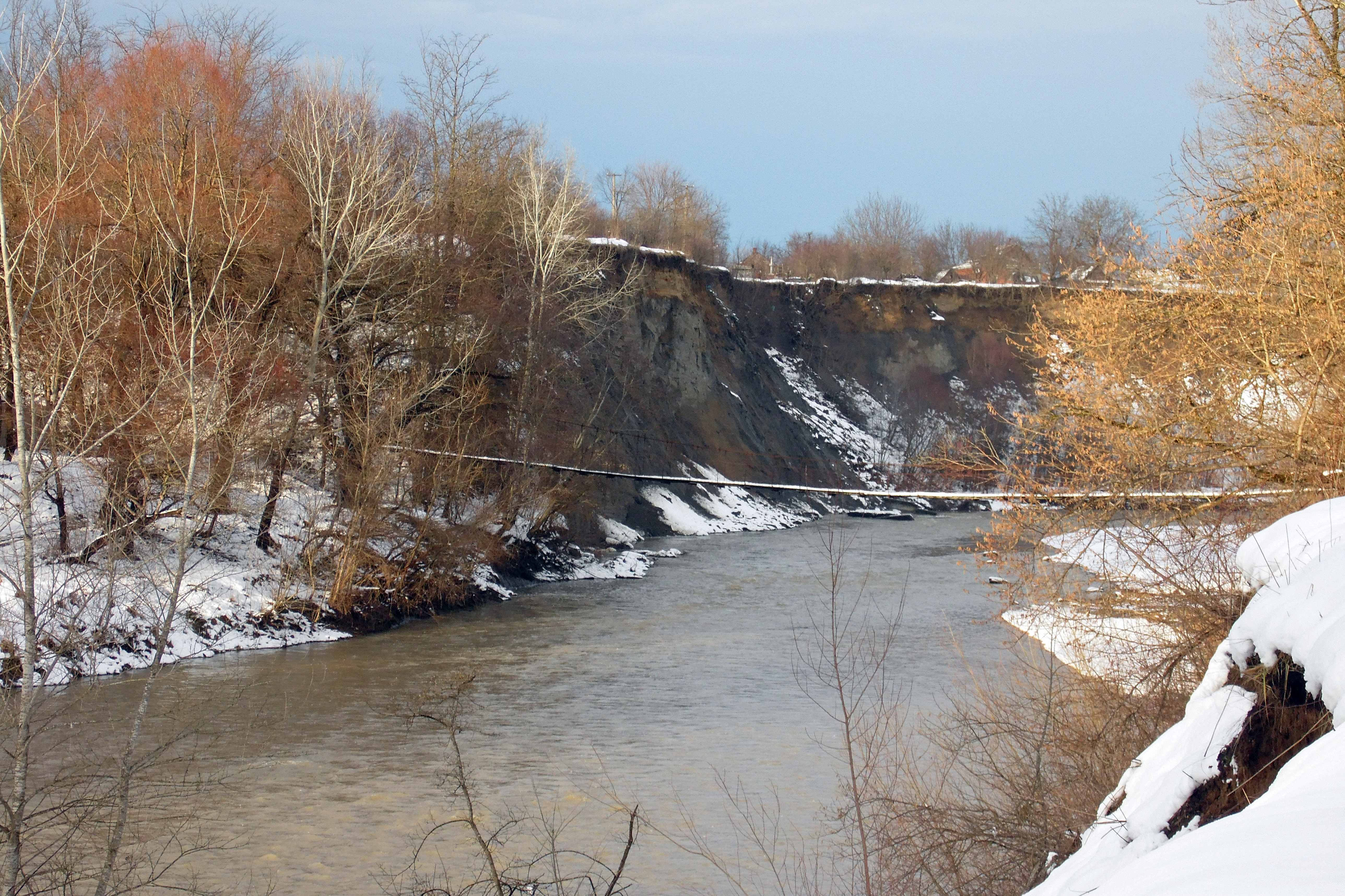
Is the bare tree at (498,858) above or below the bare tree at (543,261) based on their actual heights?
below

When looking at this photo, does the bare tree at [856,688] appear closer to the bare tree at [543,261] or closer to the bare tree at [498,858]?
the bare tree at [498,858]

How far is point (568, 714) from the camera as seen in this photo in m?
14.7

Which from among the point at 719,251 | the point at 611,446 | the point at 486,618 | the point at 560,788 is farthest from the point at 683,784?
the point at 719,251

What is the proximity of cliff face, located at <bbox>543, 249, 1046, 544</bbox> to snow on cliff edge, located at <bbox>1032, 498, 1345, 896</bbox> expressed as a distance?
73.9ft

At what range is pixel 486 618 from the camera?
22422 millimetres

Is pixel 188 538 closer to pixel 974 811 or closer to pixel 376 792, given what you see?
pixel 376 792

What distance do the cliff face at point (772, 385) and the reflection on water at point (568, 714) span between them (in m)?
8.31

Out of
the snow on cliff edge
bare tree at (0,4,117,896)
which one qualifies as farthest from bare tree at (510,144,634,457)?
the snow on cliff edge

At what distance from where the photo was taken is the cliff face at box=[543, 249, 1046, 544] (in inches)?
1631

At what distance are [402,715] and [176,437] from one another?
494cm

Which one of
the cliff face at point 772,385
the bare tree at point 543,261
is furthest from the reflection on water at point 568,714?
the cliff face at point 772,385

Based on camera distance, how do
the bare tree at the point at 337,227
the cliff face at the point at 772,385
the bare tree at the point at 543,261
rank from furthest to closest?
the cliff face at the point at 772,385
the bare tree at the point at 543,261
the bare tree at the point at 337,227

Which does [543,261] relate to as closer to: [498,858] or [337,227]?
A: [337,227]

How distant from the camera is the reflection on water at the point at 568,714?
10.3m
